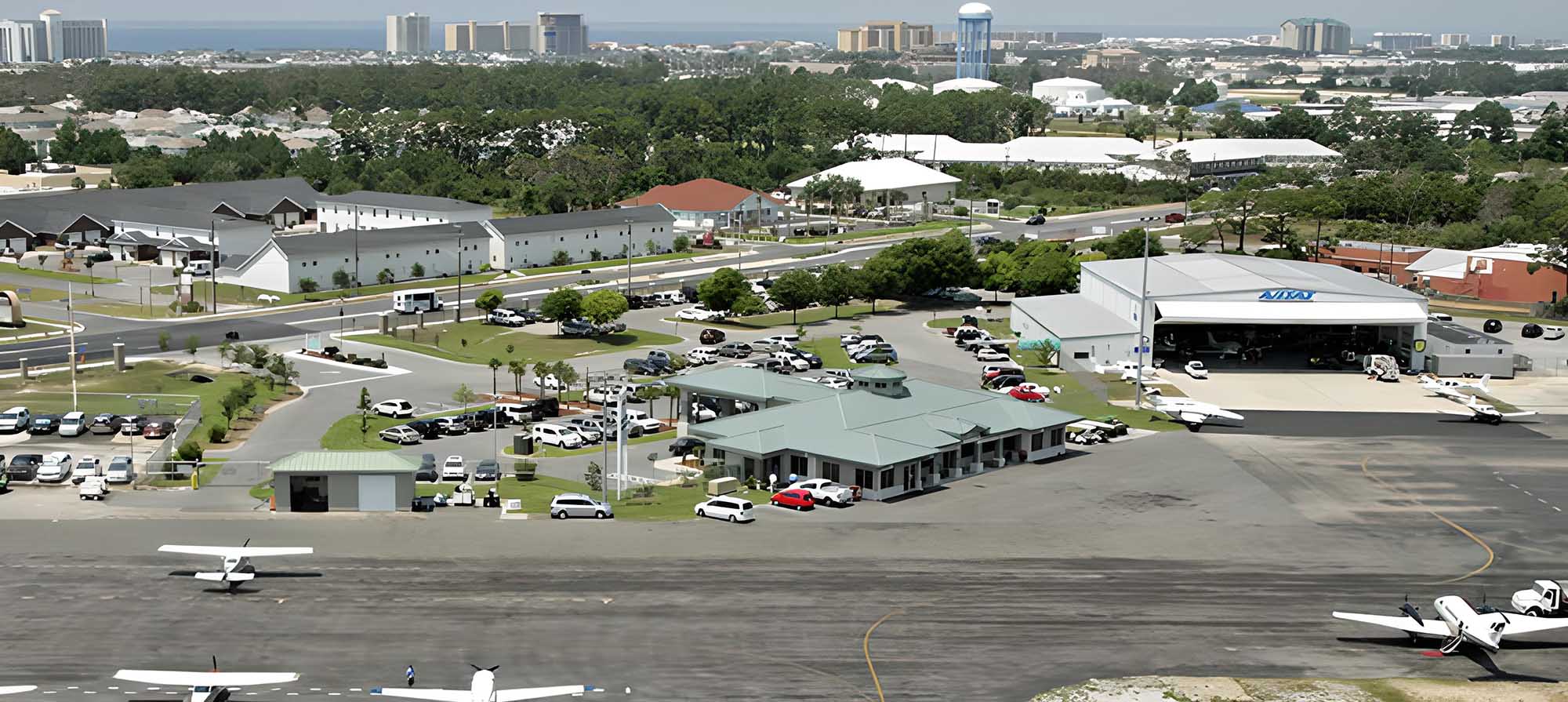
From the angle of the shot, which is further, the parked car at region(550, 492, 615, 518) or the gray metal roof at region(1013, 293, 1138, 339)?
the gray metal roof at region(1013, 293, 1138, 339)

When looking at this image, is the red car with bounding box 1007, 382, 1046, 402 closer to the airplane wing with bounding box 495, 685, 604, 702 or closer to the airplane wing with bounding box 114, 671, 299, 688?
the airplane wing with bounding box 495, 685, 604, 702

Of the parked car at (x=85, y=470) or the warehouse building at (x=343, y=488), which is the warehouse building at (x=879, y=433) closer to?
the warehouse building at (x=343, y=488)

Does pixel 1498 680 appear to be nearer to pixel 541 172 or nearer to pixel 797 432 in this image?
pixel 797 432

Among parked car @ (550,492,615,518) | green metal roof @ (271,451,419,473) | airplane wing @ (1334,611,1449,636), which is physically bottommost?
parked car @ (550,492,615,518)

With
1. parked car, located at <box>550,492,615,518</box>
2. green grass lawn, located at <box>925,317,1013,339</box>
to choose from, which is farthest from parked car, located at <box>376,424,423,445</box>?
green grass lawn, located at <box>925,317,1013,339</box>

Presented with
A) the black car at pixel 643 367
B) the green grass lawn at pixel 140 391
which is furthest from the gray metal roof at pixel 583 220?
the green grass lawn at pixel 140 391

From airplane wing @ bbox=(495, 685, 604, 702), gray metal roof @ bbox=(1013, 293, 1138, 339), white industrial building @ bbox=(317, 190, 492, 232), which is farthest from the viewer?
white industrial building @ bbox=(317, 190, 492, 232)
